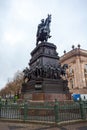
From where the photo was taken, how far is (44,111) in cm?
1023

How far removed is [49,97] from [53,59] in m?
4.34

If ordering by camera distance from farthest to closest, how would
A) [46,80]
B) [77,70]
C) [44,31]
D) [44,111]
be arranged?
[77,70] → [44,31] → [46,80] → [44,111]

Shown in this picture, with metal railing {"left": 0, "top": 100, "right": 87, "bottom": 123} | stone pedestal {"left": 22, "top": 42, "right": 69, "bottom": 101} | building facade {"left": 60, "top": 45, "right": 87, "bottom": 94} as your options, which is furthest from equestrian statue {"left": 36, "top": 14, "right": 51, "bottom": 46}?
building facade {"left": 60, "top": 45, "right": 87, "bottom": 94}

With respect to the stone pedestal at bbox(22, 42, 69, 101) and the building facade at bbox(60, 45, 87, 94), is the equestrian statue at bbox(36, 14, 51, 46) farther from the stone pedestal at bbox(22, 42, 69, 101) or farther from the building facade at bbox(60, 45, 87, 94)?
the building facade at bbox(60, 45, 87, 94)

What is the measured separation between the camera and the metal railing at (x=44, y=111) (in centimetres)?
971

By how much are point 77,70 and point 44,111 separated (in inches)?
1583

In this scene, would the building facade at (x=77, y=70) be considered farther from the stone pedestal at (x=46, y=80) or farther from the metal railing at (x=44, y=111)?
the metal railing at (x=44, y=111)

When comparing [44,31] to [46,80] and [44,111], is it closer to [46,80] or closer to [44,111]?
[46,80]

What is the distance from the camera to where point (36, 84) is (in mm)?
13242

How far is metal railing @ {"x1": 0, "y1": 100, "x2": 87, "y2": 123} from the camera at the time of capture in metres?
9.71

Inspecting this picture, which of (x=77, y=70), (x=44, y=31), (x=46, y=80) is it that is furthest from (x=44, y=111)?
(x=77, y=70)

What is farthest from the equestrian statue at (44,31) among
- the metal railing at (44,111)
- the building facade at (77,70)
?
the building facade at (77,70)

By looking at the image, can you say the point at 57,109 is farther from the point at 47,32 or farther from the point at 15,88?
the point at 15,88

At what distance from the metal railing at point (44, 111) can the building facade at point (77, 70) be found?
3736 centimetres
